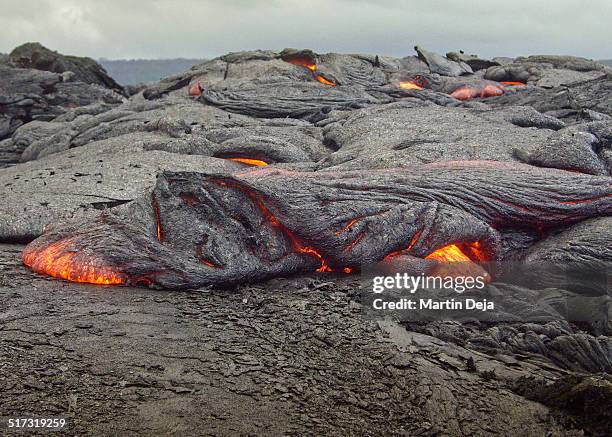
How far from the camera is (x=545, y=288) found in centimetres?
902

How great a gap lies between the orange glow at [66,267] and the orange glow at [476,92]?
68.7ft

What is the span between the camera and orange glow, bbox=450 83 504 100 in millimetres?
26053

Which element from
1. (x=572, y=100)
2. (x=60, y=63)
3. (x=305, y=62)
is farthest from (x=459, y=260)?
(x=60, y=63)

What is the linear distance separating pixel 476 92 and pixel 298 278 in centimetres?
2010

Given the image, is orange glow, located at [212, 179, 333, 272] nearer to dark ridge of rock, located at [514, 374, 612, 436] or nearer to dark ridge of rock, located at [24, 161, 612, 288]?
dark ridge of rock, located at [24, 161, 612, 288]

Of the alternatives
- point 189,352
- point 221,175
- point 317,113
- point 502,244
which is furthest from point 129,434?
point 317,113

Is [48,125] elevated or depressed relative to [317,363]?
elevated

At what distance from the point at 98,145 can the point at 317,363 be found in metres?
12.9

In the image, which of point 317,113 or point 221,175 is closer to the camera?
point 221,175

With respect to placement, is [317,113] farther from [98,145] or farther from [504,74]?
[504,74]

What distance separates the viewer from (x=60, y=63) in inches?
1375

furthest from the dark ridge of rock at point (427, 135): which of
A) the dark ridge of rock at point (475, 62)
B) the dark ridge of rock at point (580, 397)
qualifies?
the dark ridge of rock at point (475, 62)

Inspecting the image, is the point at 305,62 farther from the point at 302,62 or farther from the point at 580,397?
the point at 580,397

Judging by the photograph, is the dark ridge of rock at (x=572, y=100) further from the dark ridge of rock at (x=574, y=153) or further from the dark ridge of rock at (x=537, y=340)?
the dark ridge of rock at (x=537, y=340)
